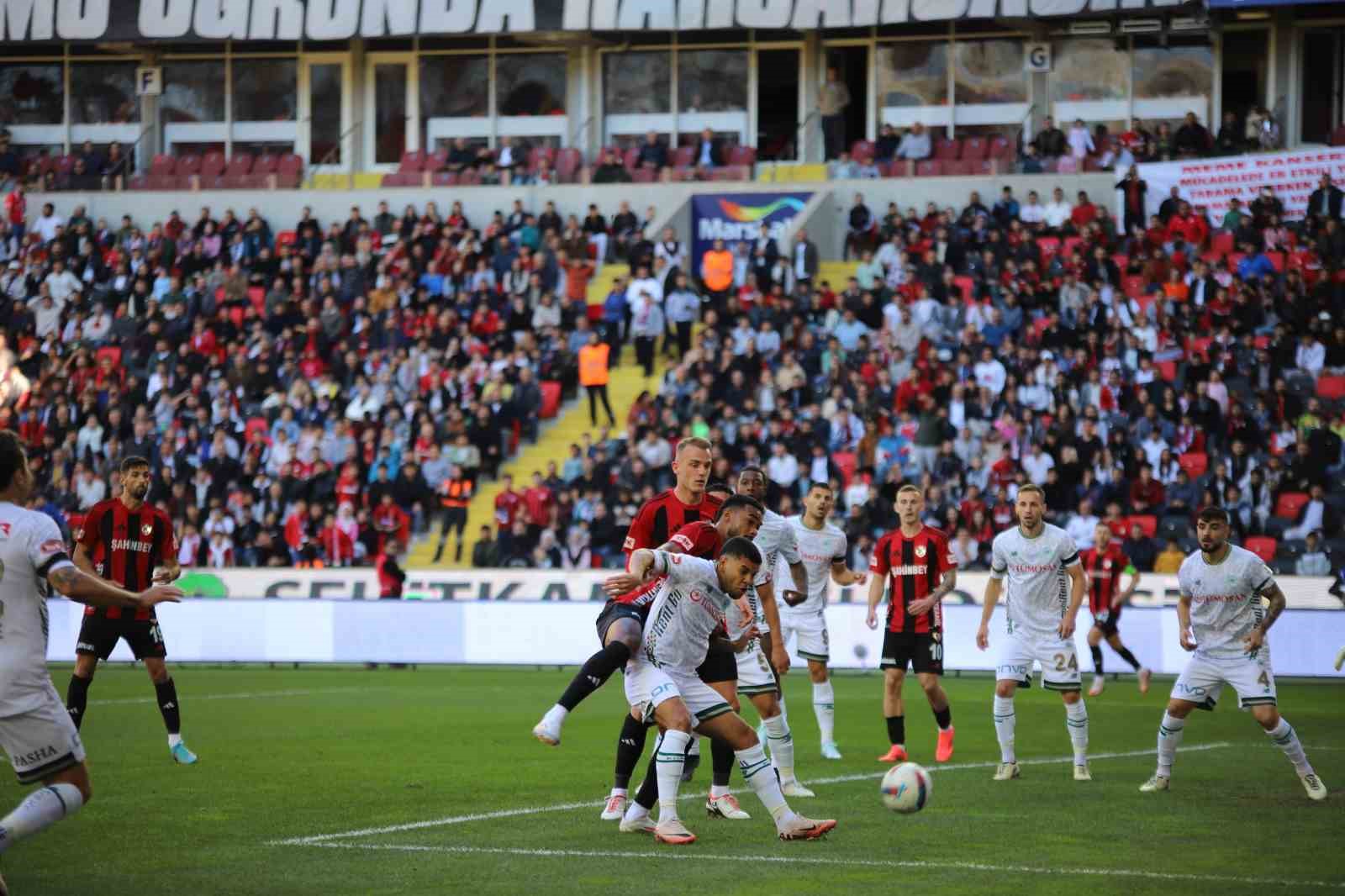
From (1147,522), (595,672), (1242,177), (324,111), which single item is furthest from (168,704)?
(324,111)

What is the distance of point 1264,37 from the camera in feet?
133

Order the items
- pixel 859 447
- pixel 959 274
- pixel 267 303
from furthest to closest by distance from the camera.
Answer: pixel 267 303
pixel 959 274
pixel 859 447

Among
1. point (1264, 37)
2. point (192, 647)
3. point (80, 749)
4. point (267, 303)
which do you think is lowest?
point (192, 647)

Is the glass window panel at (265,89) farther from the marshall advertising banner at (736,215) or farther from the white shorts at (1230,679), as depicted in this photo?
the white shorts at (1230,679)

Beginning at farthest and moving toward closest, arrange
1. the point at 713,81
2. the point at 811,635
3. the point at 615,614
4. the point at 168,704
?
the point at 713,81
the point at 811,635
the point at 168,704
the point at 615,614

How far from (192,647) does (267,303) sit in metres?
11.7

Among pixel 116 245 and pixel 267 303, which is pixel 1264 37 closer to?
pixel 267 303

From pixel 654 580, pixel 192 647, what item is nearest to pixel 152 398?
pixel 192 647

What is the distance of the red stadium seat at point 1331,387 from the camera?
30.3 meters

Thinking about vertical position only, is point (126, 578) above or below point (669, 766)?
above

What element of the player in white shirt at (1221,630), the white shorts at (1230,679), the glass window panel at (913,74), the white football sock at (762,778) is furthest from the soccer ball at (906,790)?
the glass window panel at (913,74)

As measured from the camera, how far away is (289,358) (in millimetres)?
36688

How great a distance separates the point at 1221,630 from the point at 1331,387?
59.1 ft

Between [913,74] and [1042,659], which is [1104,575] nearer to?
[1042,659]
